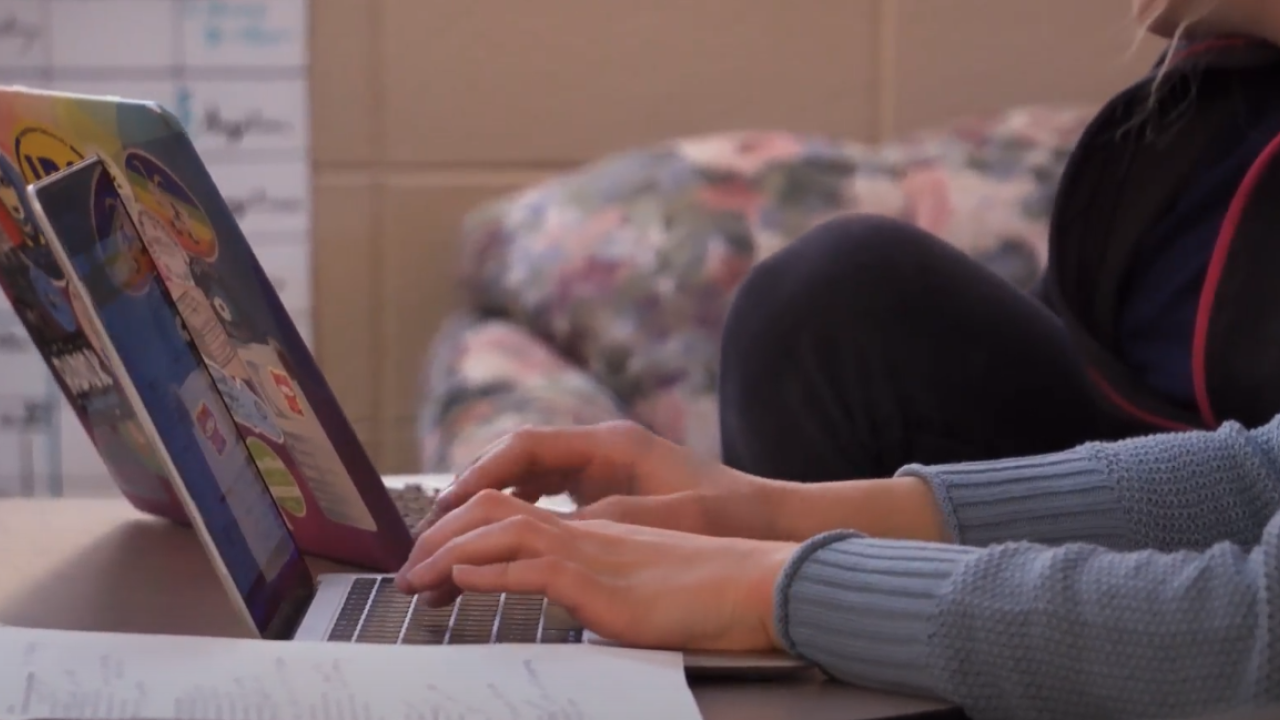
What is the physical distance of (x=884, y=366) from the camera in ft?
2.98

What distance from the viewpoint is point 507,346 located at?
1456 millimetres

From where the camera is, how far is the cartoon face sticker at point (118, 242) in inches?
22.0

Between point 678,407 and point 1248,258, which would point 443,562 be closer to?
point 1248,258

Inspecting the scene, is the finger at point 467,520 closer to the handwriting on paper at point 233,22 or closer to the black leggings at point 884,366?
the black leggings at point 884,366

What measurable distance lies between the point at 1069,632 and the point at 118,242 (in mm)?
413

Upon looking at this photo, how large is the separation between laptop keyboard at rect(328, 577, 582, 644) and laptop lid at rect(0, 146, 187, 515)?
4.2 inches

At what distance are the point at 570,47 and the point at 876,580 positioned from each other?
1.22m

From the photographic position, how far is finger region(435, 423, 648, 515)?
2.42 ft

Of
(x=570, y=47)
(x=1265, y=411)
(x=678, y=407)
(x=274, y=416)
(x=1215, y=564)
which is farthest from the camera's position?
(x=570, y=47)

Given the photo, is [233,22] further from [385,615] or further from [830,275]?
[385,615]

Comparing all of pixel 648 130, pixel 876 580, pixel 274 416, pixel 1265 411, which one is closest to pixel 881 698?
pixel 876 580

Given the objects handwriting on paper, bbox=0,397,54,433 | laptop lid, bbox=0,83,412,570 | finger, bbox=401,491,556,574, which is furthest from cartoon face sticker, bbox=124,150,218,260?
handwriting on paper, bbox=0,397,54,433

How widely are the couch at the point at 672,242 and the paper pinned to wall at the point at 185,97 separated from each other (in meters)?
0.22

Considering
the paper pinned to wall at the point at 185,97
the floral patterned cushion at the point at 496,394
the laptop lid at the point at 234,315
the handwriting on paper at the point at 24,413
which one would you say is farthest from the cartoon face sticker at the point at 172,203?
the handwriting on paper at the point at 24,413
